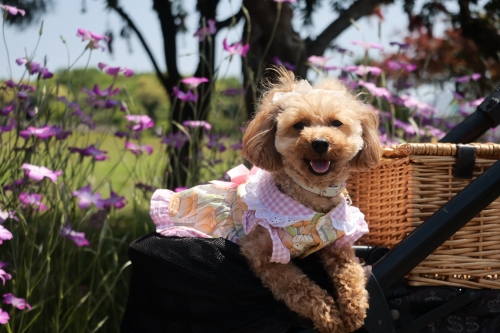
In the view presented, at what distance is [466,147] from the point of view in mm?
1854

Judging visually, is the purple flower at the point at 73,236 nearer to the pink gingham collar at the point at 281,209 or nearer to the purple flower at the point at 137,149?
the purple flower at the point at 137,149

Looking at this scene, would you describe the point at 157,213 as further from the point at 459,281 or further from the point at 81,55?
the point at 459,281

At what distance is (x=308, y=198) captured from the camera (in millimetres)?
1829

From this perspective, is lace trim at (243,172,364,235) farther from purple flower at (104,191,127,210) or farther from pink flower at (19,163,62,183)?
purple flower at (104,191,127,210)

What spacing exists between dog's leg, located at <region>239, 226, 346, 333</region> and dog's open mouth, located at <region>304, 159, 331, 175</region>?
0.23 metres

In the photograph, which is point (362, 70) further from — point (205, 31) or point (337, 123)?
point (337, 123)

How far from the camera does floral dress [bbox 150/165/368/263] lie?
5.79 feet

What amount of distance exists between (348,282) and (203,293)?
1.33 ft

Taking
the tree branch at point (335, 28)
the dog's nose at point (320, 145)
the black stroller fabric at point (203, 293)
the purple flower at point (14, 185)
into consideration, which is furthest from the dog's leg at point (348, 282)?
the tree branch at point (335, 28)

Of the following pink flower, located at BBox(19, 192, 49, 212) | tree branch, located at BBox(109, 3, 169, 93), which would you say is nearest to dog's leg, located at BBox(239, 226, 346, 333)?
pink flower, located at BBox(19, 192, 49, 212)

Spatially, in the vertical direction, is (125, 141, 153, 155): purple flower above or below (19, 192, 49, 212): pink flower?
above

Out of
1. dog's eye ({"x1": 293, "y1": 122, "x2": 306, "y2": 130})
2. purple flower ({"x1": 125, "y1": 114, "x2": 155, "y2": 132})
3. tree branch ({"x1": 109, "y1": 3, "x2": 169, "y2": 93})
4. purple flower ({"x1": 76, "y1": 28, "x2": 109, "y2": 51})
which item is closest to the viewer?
dog's eye ({"x1": 293, "y1": 122, "x2": 306, "y2": 130})

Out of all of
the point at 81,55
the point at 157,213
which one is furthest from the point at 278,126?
the point at 81,55

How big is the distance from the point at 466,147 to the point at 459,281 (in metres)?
0.41
